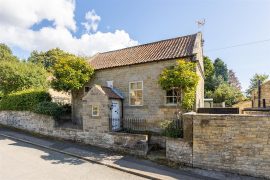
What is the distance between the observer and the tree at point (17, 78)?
21.1 m

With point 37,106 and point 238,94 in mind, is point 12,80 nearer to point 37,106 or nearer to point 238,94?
point 37,106

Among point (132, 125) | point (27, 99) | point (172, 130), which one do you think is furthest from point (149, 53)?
point (27, 99)

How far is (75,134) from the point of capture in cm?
1403

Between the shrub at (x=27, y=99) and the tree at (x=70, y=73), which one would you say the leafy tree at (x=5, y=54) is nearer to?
the shrub at (x=27, y=99)

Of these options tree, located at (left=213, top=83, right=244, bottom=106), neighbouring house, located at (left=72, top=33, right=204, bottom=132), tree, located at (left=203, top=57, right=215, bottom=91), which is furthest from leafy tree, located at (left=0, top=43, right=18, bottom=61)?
tree, located at (left=213, top=83, right=244, bottom=106)

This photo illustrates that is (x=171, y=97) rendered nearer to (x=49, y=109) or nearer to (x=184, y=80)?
(x=184, y=80)

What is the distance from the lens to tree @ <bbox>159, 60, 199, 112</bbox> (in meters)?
→ 11.8

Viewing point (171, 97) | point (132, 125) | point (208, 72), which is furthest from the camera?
point (208, 72)

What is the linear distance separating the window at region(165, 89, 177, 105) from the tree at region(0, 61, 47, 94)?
15.5m

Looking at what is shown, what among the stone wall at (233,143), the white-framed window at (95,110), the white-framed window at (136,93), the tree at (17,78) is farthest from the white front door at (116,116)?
the tree at (17,78)

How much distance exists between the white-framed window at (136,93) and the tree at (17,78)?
12.6m

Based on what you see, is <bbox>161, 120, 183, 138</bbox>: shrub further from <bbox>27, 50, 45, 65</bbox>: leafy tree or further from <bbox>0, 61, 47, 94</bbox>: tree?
<bbox>27, 50, 45, 65</bbox>: leafy tree

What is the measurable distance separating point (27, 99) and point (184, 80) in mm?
13267

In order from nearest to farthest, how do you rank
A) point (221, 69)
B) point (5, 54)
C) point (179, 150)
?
1. point (179, 150)
2. point (5, 54)
3. point (221, 69)
